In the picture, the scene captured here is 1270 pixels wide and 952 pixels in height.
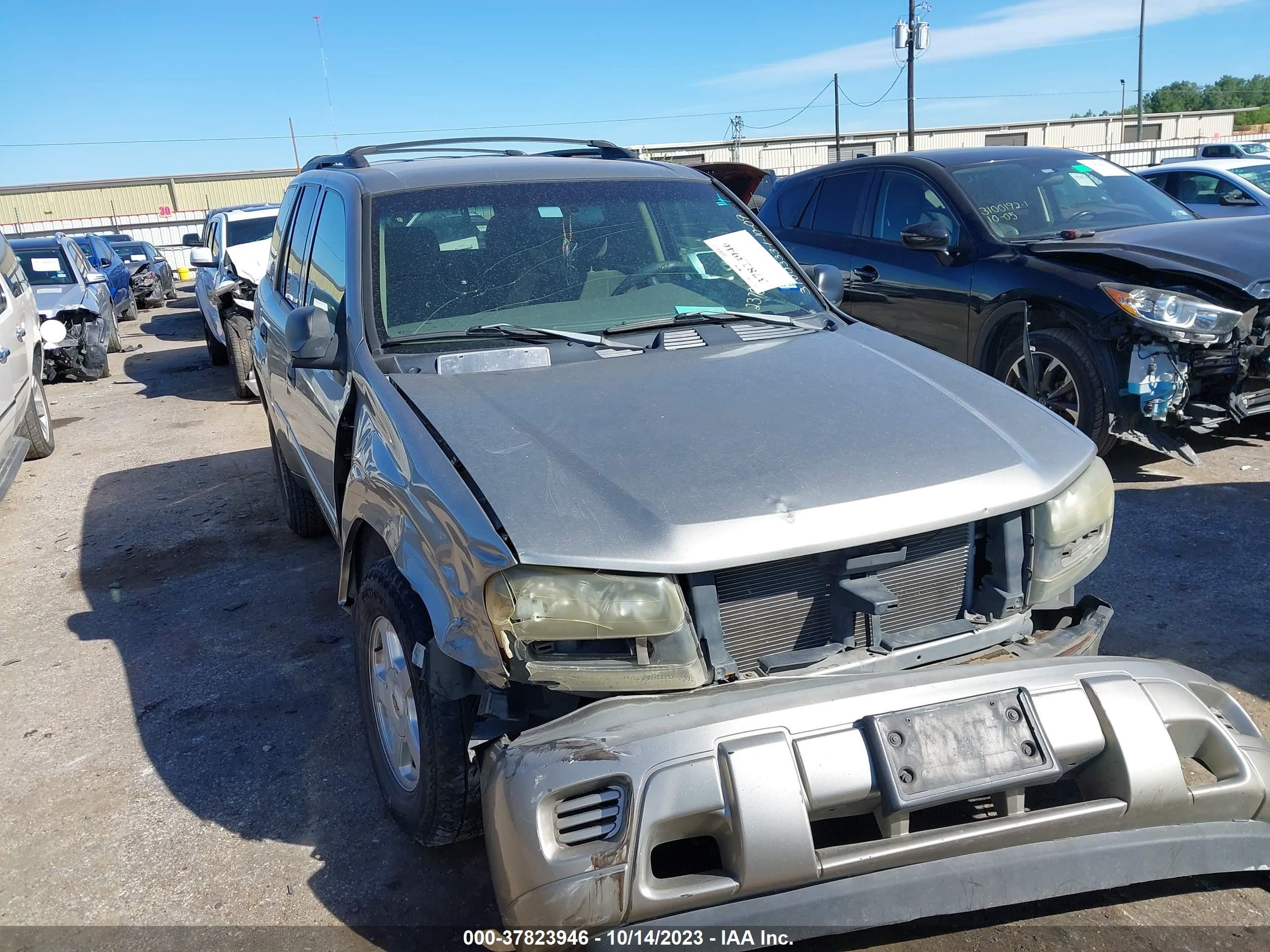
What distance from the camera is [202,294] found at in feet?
39.7

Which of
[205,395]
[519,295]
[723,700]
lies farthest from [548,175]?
[205,395]

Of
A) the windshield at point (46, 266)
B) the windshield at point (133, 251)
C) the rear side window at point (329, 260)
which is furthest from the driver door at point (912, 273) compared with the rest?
the windshield at point (133, 251)

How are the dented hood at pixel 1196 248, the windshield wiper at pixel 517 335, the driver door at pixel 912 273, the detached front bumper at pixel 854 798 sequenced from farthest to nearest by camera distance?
the driver door at pixel 912 273 → the dented hood at pixel 1196 248 → the windshield wiper at pixel 517 335 → the detached front bumper at pixel 854 798

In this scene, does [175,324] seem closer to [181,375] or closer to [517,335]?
[181,375]

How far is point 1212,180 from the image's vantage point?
431 inches

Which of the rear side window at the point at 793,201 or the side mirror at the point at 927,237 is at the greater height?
the rear side window at the point at 793,201

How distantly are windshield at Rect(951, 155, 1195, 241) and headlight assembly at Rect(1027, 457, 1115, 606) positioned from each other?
3899mm

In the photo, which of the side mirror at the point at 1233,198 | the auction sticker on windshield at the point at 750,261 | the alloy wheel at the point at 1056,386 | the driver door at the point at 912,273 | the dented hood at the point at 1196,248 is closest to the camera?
the auction sticker on windshield at the point at 750,261

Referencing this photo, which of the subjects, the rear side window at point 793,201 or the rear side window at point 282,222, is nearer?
the rear side window at point 282,222

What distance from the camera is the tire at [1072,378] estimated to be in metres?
5.36

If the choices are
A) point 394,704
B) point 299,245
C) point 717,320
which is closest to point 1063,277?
point 717,320

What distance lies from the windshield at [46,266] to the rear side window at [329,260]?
1023cm

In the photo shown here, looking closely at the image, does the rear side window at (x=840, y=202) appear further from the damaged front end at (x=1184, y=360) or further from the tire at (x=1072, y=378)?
the damaged front end at (x=1184, y=360)

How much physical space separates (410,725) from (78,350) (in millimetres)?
11300
